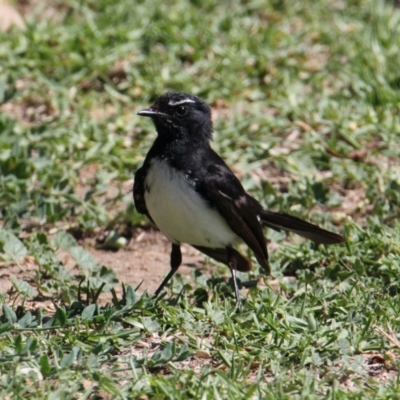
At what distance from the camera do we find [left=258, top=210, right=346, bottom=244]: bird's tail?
6.95 metres

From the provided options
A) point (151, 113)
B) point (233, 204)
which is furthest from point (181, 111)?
point (233, 204)

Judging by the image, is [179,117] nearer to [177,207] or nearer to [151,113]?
[151,113]

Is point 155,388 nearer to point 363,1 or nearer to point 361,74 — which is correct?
point 361,74

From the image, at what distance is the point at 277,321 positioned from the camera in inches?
229

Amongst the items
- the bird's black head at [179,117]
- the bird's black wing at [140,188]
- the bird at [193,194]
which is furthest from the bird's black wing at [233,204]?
the bird's black wing at [140,188]

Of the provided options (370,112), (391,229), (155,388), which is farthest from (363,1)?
(155,388)

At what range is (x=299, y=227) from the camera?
702 cm

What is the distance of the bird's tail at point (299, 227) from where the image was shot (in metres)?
6.95

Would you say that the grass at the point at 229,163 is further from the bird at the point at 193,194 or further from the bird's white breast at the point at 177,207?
the bird's white breast at the point at 177,207

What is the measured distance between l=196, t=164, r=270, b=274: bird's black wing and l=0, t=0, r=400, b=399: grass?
1.20ft

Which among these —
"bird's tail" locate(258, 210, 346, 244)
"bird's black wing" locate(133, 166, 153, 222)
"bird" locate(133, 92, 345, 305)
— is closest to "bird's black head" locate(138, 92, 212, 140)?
"bird" locate(133, 92, 345, 305)

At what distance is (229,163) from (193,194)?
2474mm

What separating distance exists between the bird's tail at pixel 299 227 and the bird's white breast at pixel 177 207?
0.71 meters

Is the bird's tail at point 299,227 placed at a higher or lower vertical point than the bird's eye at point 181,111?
lower
